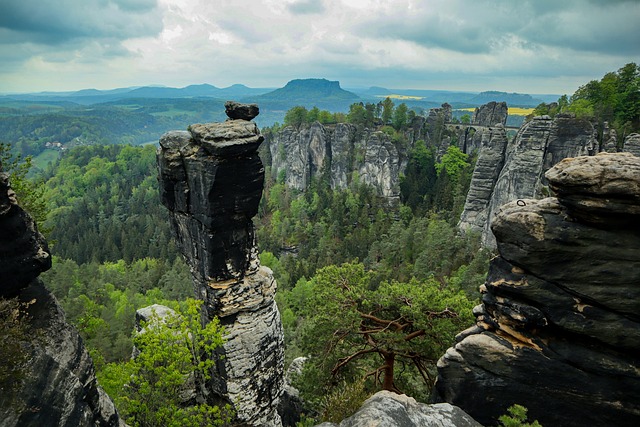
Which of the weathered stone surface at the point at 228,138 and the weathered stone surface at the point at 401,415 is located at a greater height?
the weathered stone surface at the point at 228,138

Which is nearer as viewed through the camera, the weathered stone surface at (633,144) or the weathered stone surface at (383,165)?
the weathered stone surface at (633,144)

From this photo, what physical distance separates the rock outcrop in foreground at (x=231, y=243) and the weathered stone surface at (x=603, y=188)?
1074cm

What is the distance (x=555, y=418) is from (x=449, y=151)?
284 feet

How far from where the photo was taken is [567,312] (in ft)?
33.9

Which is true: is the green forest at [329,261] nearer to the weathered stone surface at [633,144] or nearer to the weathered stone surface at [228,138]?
the weathered stone surface at [228,138]

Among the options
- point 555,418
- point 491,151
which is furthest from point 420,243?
point 555,418

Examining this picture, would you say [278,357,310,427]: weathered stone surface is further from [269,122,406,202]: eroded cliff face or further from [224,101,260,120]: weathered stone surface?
[269,122,406,202]: eroded cliff face

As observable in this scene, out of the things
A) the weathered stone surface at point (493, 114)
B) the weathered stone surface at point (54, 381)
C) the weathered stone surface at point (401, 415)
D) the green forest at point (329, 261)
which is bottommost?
the green forest at point (329, 261)

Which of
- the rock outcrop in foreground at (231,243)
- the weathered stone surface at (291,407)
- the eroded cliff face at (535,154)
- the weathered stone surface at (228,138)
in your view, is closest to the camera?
the weathered stone surface at (228,138)

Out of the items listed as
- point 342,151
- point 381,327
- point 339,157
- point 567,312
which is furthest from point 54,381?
point 342,151

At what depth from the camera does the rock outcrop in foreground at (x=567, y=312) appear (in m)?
9.64

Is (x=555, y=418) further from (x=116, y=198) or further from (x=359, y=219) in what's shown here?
(x=116, y=198)

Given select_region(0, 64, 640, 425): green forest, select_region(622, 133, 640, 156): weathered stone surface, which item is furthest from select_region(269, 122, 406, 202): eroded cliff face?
select_region(622, 133, 640, 156): weathered stone surface

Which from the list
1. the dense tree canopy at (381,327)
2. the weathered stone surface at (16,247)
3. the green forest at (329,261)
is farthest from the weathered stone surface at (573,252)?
the weathered stone surface at (16,247)
